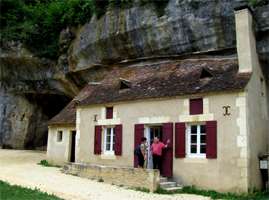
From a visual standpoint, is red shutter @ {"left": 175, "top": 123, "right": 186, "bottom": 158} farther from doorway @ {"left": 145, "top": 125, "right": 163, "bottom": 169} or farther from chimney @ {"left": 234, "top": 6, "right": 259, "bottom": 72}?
chimney @ {"left": 234, "top": 6, "right": 259, "bottom": 72}

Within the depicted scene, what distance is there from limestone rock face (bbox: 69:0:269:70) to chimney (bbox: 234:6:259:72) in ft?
2.43

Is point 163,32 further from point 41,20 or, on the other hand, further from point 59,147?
point 41,20

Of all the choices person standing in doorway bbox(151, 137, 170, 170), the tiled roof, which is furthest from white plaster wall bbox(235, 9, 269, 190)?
person standing in doorway bbox(151, 137, 170, 170)

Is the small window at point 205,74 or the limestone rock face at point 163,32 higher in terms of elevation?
the limestone rock face at point 163,32

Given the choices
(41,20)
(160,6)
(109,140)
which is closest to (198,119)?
(109,140)

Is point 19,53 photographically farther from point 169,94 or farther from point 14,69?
point 169,94

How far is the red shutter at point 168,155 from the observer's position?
43.7 feet

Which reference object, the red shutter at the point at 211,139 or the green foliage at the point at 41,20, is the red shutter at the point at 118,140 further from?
the green foliage at the point at 41,20

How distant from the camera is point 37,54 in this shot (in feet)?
74.9

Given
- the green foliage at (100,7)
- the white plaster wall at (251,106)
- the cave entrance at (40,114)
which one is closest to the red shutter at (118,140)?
the white plaster wall at (251,106)

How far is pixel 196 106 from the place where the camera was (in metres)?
13.0

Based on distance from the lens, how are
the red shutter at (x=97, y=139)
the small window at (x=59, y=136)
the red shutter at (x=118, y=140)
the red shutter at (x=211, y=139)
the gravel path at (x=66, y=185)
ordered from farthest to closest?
the small window at (x=59, y=136), the red shutter at (x=97, y=139), the red shutter at (x=118, y=140), the red shutter at (x=211, y=139), the gravel path at (x=66, y=185)

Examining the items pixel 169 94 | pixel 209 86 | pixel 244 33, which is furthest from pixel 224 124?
pixel 244 33

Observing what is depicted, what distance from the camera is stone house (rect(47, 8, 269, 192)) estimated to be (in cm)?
1213
